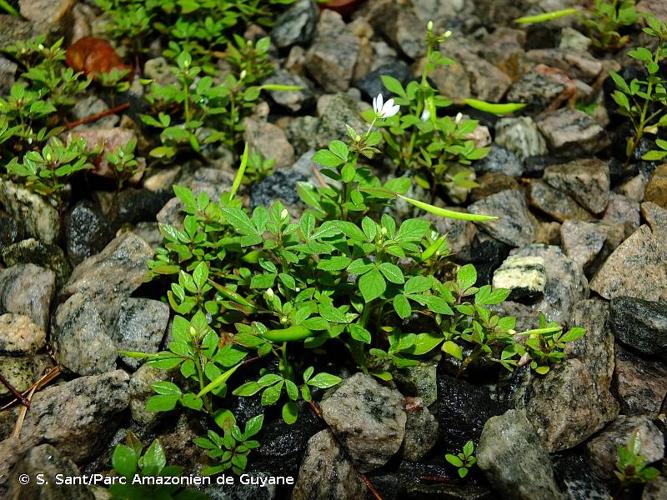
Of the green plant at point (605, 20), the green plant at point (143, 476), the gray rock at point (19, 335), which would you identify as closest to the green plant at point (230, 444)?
the green plant at point (143, 476)

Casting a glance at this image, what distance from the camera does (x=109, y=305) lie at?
3.11m

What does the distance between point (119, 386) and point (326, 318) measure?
1057mm

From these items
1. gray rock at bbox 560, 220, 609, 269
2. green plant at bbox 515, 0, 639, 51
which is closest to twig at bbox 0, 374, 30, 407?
gray rock at bbox 560, 220, 609, 269

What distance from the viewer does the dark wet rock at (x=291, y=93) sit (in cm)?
420

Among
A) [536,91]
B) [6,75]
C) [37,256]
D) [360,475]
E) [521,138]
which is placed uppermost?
[6,75]

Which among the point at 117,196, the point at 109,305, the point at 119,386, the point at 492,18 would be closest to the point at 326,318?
the point at 119,386

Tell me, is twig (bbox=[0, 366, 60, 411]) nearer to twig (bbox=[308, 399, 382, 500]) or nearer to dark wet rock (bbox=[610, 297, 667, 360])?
twig (bbox=[308, 399, 382, 500])

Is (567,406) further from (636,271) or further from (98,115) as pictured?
(98,115)

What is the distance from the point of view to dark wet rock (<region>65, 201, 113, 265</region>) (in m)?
3.46

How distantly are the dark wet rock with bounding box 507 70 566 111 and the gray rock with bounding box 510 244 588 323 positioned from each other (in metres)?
1.37

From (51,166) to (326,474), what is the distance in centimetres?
227

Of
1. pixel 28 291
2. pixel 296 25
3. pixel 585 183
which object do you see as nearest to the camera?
pixel 28 291

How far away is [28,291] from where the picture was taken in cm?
311

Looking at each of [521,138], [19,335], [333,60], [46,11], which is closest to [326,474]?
[19,335]
